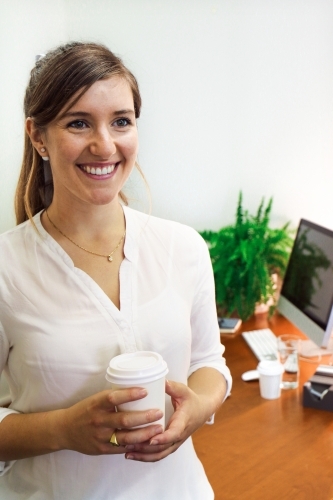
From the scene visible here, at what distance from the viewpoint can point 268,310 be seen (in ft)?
8.86

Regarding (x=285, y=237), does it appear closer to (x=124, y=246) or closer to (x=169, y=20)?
(x=169, y=20)

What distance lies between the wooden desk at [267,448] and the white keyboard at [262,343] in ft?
0.60

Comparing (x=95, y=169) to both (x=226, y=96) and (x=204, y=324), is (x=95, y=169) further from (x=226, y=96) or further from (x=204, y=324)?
(x=226, y=96)

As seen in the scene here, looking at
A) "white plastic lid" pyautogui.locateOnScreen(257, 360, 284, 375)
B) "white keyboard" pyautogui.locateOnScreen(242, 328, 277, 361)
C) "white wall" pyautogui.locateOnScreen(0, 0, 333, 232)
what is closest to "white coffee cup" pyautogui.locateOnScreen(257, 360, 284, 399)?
"white plastic lid" pyautogui.locateOnScreen(257, 360, 284, 375)

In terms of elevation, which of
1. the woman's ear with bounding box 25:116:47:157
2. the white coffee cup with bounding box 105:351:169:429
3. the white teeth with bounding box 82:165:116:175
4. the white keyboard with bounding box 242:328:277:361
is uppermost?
the woman's ear with bounding box 25:116:47:157

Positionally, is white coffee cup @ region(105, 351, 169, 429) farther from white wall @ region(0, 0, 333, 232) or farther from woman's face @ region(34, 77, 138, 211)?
white wall @ region(0, 0, 333, 232)

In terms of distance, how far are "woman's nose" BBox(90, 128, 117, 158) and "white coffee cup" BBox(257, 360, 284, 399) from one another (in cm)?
102

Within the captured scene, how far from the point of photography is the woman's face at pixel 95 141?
120 cm

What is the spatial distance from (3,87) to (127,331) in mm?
1268

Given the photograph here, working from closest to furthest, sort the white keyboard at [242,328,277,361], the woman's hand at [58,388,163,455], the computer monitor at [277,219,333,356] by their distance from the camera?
the woman's hand at [58,388,163,455] → the computer monitor at [277,219,333,356] → the white keyboard at [242,328,277,361]

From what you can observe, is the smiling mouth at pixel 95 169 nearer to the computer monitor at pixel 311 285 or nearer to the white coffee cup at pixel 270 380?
the white coffee cup at pixel 270 380

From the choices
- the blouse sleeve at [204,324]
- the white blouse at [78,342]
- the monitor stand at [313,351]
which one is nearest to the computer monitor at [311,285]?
the monitor stand at [313,351]

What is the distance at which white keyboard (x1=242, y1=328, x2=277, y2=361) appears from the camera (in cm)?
221

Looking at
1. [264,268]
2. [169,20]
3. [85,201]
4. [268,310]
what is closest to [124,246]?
[85,201]
